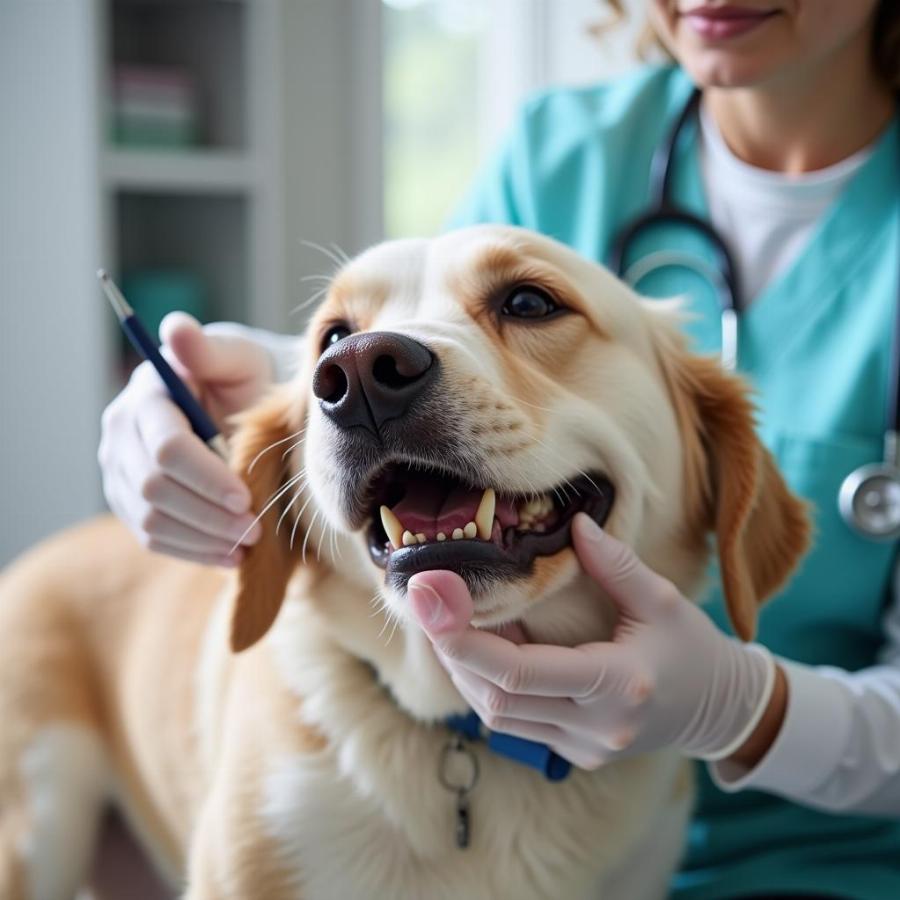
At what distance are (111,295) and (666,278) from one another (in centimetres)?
71

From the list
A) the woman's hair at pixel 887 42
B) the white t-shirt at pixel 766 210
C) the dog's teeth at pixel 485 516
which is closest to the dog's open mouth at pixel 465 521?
the dog's teeth at pixel 485 516

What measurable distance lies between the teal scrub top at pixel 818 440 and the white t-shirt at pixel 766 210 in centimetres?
2

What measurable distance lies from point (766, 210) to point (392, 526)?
770 mm

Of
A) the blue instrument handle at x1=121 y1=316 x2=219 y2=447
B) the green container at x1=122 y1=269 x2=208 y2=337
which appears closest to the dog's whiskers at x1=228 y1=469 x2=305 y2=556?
the blue instrument handle at x1=121 y1=316 x2=219 y2=447

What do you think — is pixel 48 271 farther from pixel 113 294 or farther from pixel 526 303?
pixel 526 303

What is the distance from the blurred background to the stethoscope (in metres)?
0.72

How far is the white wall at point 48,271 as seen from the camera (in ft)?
7.80

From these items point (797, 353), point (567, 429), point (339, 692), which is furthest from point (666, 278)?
point (339, 692)

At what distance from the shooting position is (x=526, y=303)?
3.39 feet

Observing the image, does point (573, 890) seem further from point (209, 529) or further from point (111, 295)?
point (111, 295)

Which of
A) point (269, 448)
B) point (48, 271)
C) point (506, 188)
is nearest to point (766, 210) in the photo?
point (506, 188)

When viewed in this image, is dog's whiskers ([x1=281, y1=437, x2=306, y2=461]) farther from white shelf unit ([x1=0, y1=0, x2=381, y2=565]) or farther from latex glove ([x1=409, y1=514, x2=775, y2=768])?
white shelf unit ([x1=0, y1=0, x2=381, y2=565])

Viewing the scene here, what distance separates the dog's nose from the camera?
820 millimetres

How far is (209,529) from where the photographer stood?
1071mm
